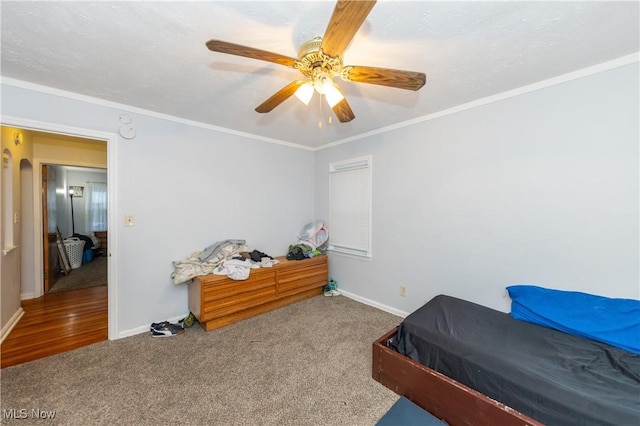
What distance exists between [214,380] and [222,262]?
1.22 meters

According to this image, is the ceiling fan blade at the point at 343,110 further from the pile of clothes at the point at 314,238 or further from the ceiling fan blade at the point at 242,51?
the pile of clothes at the point at 314,238

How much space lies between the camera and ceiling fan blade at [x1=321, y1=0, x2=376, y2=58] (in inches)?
35.6

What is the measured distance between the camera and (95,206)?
6.41 m

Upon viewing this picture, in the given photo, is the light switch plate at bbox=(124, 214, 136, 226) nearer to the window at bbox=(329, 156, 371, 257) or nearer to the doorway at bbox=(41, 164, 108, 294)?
the doorway at bbox=(41, 164, 108, 294)

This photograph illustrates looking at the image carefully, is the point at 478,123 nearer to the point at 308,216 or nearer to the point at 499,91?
the point at 499,91

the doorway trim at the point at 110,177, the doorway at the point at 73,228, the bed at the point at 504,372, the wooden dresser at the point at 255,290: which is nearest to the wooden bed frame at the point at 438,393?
the bed at the point at 504,372

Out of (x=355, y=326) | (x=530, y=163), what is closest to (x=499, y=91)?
(x=530, y=163)

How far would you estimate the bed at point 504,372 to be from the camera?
1.14 meters

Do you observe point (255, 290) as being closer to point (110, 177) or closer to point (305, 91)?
point (110, 177)

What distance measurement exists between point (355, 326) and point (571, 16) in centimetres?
283

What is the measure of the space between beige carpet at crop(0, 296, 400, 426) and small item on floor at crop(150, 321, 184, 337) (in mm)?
83

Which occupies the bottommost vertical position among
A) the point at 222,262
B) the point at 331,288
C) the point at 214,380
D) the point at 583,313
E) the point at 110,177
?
the point at 214,380

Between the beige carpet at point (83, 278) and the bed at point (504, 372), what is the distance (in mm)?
4783

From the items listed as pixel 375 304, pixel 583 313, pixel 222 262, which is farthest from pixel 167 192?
pixel 583 313
